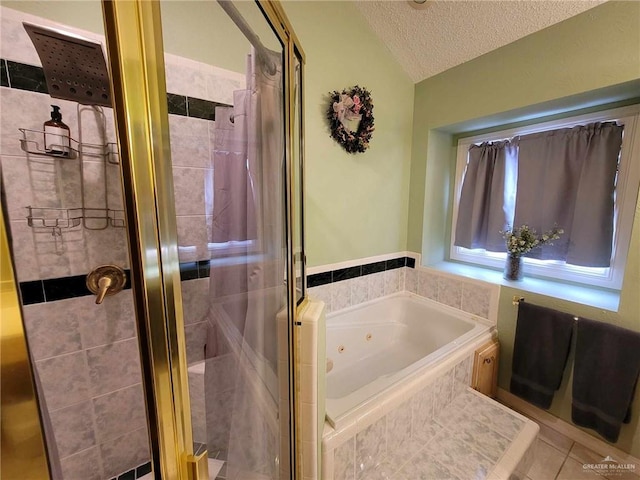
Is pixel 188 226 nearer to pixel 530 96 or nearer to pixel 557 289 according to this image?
pixel 530 96

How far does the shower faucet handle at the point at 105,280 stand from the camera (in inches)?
40.5

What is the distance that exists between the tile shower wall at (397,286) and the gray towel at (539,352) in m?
0.20

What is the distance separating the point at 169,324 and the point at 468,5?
2.14 metres

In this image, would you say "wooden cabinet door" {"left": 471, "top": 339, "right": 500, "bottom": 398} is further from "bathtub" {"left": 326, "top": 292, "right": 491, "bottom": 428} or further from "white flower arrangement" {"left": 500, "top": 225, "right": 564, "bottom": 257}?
"white flower arrangement" {"left": 500, "top": 225, "right": 564, "bottom": 257}

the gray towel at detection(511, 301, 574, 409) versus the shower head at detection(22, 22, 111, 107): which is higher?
the shower head at detection(22, 22, 111, 107)

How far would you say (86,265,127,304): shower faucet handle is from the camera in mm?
1029

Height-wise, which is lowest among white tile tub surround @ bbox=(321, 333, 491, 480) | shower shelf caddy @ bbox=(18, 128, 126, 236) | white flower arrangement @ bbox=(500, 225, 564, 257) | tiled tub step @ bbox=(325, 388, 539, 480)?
tiled tub step @ bbox=(325, 388, 539, 480)

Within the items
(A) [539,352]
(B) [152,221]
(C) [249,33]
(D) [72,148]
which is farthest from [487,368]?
(D) [72,148]

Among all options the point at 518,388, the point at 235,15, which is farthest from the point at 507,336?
the point at 235,15

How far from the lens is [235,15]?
0.72m

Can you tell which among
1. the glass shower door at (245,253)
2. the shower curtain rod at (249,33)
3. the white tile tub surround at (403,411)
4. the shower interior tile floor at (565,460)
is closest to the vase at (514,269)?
the white tile tub surround at (403,411)

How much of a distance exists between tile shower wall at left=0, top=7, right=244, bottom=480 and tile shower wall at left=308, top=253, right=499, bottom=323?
0.96 metres

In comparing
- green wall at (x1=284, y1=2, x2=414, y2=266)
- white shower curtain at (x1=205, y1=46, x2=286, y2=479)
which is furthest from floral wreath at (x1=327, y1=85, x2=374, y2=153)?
white shower curtain at (x1=205, y1=46, x2=286, y2=479)

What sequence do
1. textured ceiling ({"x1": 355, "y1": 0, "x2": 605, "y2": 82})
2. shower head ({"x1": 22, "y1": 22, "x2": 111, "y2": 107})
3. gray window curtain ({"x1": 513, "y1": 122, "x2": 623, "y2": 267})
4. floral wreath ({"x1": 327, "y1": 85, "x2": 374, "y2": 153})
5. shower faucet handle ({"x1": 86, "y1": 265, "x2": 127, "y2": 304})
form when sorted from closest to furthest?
shower head ({"x1": 22, "y1": 22, "x2": 111, "y2": 107}) < shower faucet handle ({"x1": 86, "y1": 265, "x2": 127, "y2": 304}) < textured ceiling ({"x1": 355, "y1": 0, "x2": 605, "y2": 82}) < gray window curtain ({"x1": 513, "y1": 122, "x2": 623, "y2": 267}) < floral wreath ({"x1": 327, "y1": 85, "x2": 374, "y2": 153})
